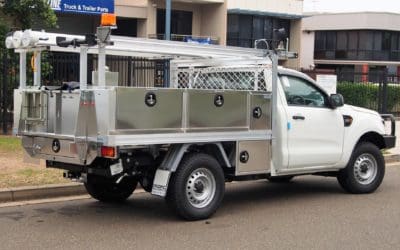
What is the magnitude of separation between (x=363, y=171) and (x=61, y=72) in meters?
9.66

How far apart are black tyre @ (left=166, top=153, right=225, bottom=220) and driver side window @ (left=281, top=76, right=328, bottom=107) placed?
65.4 inches

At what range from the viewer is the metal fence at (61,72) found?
52.0 ft

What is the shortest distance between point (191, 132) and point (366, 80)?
17461 millimetres

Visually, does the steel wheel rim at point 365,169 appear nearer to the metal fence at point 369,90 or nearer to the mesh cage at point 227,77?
the mesh cage at point 227,77

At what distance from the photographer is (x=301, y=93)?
903cm

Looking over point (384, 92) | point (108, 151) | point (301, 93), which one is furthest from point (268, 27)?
point (108, 151)

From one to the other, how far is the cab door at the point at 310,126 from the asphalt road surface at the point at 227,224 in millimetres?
651

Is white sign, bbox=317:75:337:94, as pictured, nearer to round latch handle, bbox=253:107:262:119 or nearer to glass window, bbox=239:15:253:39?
round latch handle, bbox=253:107:262:119

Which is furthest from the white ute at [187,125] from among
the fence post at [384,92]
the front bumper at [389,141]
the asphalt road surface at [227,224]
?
the fence post at [384,92]

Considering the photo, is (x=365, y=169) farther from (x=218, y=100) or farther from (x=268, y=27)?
(x=268, y=27)

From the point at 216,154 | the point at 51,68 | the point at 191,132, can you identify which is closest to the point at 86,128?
the point at 191,132

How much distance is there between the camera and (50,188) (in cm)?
914

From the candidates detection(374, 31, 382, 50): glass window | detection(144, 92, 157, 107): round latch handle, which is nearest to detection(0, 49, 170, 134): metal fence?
detection(144, 92, 157, 107): round latch handle

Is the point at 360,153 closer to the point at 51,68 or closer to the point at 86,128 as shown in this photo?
the point at 86,128
